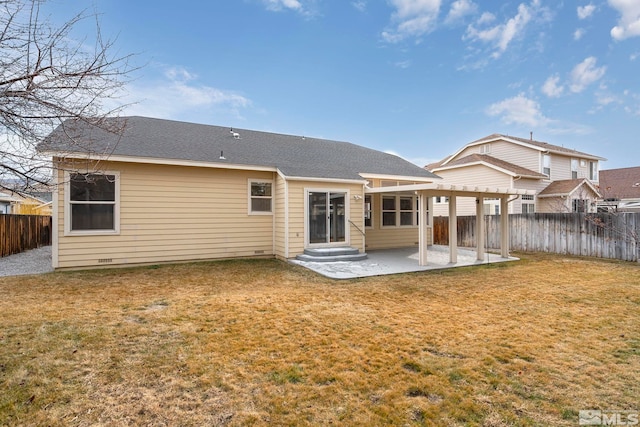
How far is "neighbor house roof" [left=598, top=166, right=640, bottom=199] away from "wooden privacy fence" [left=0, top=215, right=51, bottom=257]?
3583 centimetres

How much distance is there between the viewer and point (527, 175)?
1905cm

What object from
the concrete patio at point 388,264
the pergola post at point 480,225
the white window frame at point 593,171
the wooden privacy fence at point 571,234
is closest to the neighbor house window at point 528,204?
the wooden privacy fence at point 571,234

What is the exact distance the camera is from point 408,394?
272 cm

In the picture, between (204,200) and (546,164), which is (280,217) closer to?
(204,200)

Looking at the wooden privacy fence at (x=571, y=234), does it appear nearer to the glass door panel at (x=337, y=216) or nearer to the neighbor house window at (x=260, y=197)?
the glass door panel at (x=337, y=216)

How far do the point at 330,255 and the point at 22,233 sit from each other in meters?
12.5

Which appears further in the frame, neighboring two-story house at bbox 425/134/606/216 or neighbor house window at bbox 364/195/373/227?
neighboring two-story house at bbox 425/134/606/216

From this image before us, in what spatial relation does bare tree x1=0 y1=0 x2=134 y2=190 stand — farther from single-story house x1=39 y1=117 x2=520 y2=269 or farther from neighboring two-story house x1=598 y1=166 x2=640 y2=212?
neighboring two-story house x1=598 y1=166 x2=640 y2=212

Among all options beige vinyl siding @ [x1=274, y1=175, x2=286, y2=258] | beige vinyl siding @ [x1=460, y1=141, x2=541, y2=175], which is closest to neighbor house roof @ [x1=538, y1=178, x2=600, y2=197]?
beige vinyl siding @ [x1=460, y1=141, x2=541, y2=175]

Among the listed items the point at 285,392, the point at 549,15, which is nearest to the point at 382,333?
the point at 285,392

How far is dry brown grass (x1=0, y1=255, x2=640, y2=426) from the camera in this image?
8.21 ft

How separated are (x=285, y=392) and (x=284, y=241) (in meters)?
7.42

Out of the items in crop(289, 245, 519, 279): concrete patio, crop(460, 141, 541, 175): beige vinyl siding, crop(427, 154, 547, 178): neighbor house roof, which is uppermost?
crop(460, 141, 541, 175): beige vinyl siding

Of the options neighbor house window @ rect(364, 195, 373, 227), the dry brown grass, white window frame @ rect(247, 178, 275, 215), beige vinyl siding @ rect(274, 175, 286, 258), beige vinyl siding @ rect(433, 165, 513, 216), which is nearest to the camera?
the dry brown grass
